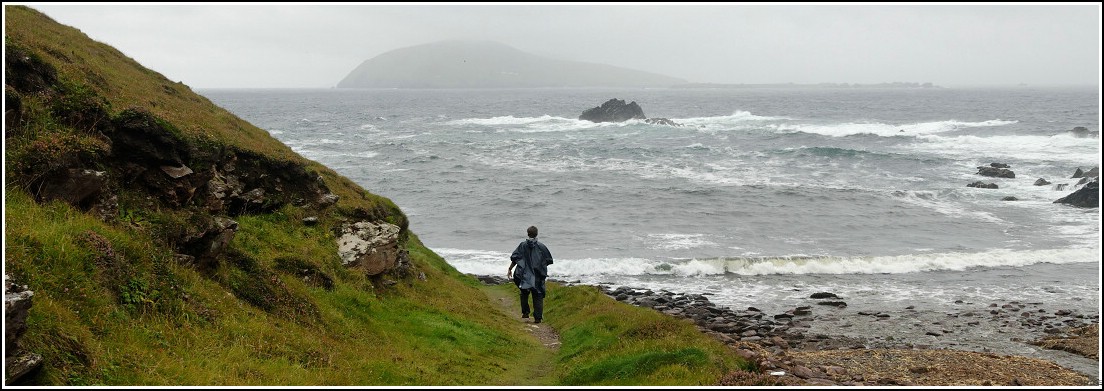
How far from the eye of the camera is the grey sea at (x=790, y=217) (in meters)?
28.1

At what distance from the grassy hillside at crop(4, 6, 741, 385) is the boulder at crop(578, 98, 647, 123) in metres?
109

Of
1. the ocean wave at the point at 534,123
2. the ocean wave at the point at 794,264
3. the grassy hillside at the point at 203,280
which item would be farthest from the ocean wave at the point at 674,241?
the ocean wave at the point at 534,123

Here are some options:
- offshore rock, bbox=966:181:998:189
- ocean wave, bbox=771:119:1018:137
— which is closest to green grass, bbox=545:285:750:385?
offshore rock, bbox=966:181:998:189

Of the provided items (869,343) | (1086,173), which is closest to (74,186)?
(869,343)

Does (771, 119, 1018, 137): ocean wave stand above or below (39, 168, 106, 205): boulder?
below

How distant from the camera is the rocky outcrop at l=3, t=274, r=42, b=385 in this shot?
658 centimetres

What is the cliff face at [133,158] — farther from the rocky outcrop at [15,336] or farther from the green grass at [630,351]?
the green grass at [630,351]

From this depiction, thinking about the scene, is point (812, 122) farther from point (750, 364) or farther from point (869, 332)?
point (750, 364)

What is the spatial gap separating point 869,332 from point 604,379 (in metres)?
14.9

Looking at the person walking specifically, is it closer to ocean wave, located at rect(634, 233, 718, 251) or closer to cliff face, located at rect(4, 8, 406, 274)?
Result: cliff face, located at rect(4, 8, 406, 274)

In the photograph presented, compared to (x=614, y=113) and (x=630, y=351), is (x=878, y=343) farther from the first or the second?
(x=614, y=113)

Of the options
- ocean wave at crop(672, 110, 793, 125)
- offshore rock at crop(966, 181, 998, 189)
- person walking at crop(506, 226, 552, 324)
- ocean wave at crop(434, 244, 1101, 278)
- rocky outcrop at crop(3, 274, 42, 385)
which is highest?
ocean wave at crop(672, 110, 793, 125)

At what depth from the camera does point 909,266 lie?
33.4 m

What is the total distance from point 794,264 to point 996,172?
3767cm
